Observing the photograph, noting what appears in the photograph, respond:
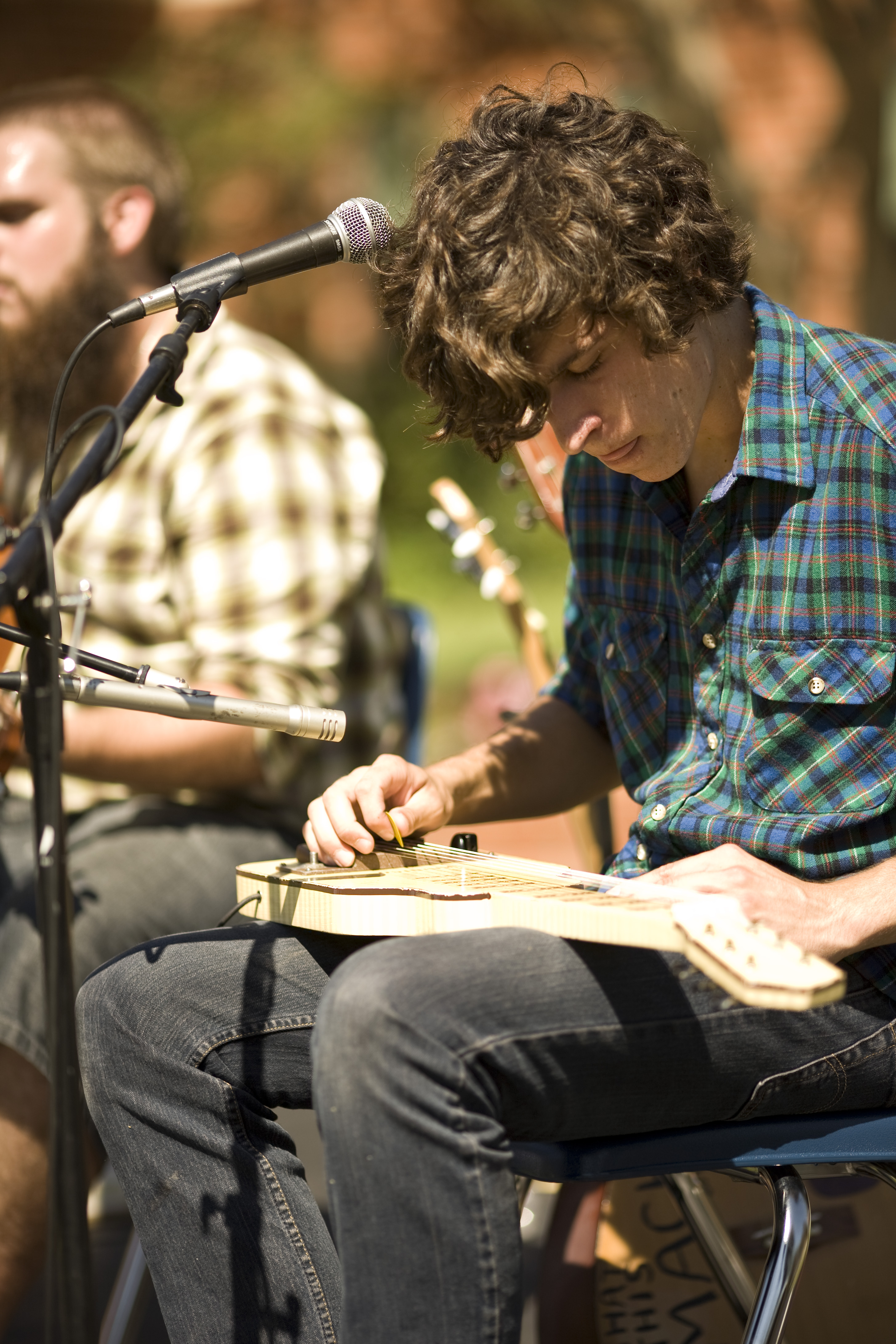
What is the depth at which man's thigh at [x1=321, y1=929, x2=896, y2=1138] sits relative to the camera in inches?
50.3

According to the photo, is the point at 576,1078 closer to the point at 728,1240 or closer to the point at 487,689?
the point at 728,1240

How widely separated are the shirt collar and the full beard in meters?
1.39

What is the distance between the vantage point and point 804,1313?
196cm

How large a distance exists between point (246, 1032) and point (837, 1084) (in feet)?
2.07

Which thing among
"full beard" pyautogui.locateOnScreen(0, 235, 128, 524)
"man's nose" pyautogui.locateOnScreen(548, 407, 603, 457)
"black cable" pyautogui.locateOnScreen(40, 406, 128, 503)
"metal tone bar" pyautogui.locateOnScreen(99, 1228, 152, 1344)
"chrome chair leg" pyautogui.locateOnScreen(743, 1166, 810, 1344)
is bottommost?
"metal tone bar" pyautogui.locateOnScreen(99, 1228, 152, 1344)

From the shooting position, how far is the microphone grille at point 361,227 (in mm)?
1441

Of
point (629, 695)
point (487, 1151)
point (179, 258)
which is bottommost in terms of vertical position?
point (487, 1151)

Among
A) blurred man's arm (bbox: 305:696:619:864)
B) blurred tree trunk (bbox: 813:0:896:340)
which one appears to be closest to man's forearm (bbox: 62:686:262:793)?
blurred man's arm (bbox: 305:696:619:864)

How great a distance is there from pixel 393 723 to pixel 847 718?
45.5 inches

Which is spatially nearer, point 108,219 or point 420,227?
point 420,227

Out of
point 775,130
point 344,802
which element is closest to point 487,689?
point 775,130

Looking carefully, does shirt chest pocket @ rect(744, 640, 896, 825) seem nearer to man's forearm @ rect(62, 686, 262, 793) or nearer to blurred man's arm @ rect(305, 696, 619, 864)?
blurred man's arm @ rect(305, 696, 619, 864)

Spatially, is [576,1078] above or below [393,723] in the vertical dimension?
below

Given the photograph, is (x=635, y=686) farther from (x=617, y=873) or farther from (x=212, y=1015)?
(x=212, y=1015)
